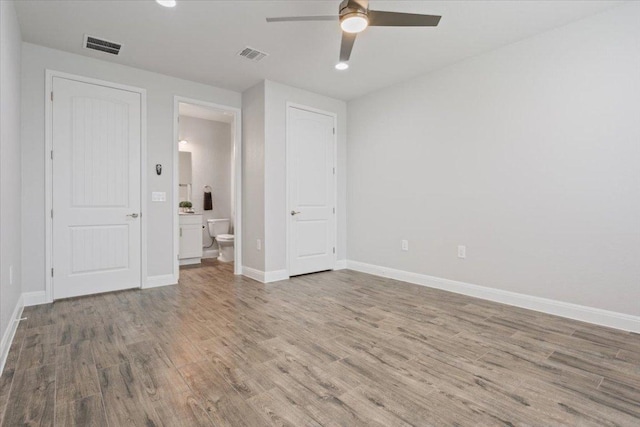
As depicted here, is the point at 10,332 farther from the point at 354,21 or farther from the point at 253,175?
the point at 354,21

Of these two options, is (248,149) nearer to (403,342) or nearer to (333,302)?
(333,302)

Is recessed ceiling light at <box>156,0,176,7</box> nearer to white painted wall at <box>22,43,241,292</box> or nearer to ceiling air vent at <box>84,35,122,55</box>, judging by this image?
ceiling air vent at <box>84,35,122,55</box>

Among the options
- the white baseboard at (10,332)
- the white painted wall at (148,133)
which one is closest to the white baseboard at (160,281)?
the white painted wall at (148,133)

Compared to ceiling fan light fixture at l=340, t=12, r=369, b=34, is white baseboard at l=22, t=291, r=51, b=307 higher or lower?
lower

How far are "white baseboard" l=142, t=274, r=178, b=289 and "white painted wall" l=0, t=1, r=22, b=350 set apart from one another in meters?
1.17

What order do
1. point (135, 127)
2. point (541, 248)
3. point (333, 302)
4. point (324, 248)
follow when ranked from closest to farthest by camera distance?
point (541, 248) → point (333, 302) → point (135, 127) → point (324, 248)

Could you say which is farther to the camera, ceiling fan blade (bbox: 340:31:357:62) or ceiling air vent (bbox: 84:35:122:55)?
ceiling air vent (bbox: 84:35:122:55)

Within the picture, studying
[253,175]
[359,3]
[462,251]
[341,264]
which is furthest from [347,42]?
[341,264]

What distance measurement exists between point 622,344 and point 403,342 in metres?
1.62

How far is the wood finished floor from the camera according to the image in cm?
155

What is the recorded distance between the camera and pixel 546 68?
3002mm

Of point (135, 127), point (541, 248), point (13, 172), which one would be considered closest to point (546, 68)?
point (541, 248)

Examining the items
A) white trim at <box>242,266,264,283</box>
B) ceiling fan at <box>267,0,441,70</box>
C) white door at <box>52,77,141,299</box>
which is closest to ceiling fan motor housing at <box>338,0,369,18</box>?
ceiling fan at <box>267,0,441,70</box>

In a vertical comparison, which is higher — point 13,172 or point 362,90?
point 362,90
